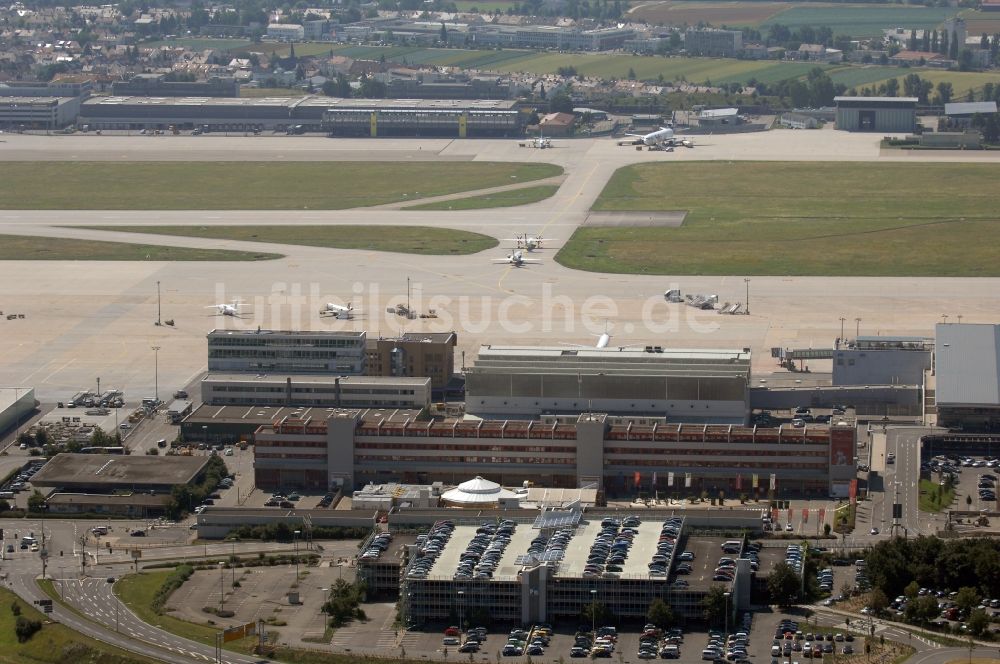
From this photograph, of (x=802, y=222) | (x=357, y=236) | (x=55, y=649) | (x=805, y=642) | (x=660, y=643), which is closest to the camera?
(x=805, y=642)

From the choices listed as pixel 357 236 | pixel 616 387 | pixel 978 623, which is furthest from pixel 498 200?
pixel 978 623

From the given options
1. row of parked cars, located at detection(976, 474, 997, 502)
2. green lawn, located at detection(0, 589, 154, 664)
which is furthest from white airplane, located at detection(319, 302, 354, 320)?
green lawn, located at detection(0, 589, 154, 664)

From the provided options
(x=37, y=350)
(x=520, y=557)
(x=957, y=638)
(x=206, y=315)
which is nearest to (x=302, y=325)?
(x=206, y=315)

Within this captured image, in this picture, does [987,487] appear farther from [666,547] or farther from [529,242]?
[529,242]

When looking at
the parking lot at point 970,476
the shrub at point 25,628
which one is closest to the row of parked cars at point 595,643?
the shrub at point 25,628

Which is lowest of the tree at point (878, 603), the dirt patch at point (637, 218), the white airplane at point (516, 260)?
the dirt patch at point (637, 218)

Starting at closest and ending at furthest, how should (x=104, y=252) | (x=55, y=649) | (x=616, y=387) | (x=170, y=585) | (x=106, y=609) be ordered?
(x=55, y=649), (x=106, y=609), (x=170, y=585), (x=616, y=387), (x=104, y=252)

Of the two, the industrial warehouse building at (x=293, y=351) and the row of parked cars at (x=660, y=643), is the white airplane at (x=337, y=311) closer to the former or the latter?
the industrial warehouse building at (x=293, y=351)
